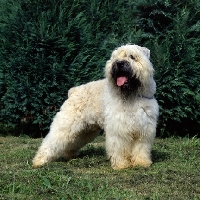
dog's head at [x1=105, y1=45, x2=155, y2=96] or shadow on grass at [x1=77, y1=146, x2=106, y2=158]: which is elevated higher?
dog's head at [x1=105, y1=45, x2=155, y2=96]

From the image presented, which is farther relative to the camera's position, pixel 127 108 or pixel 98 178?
pixel 127 108

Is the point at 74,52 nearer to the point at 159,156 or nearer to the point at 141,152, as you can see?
the point at 159,156

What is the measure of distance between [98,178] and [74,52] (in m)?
4.27

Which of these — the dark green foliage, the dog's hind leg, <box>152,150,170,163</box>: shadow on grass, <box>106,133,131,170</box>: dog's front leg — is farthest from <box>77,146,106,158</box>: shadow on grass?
the dark green foliage

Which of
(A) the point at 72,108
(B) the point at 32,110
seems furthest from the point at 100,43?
(A) the point at 72,108

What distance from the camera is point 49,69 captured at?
32.5ft

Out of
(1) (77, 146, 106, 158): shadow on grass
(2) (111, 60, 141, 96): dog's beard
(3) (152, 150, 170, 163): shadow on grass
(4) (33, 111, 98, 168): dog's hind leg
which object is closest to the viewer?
(2) (111, 60, 141, 96): dog's beard

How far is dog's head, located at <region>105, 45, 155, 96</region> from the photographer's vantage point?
6.67 metres

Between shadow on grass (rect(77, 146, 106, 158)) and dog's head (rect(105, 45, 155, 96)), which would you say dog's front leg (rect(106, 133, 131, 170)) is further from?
shadow on grass (rect(77, 146, 106, 158))

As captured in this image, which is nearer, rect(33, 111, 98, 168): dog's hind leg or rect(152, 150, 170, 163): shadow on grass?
rect(33, 111, 98, 168): dog's hind leg

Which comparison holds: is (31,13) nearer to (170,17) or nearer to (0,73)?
(0,73)

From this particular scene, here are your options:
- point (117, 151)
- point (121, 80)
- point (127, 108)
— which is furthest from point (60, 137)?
point (121, 80)

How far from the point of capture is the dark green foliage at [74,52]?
9.81m

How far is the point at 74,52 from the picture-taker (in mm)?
10047
